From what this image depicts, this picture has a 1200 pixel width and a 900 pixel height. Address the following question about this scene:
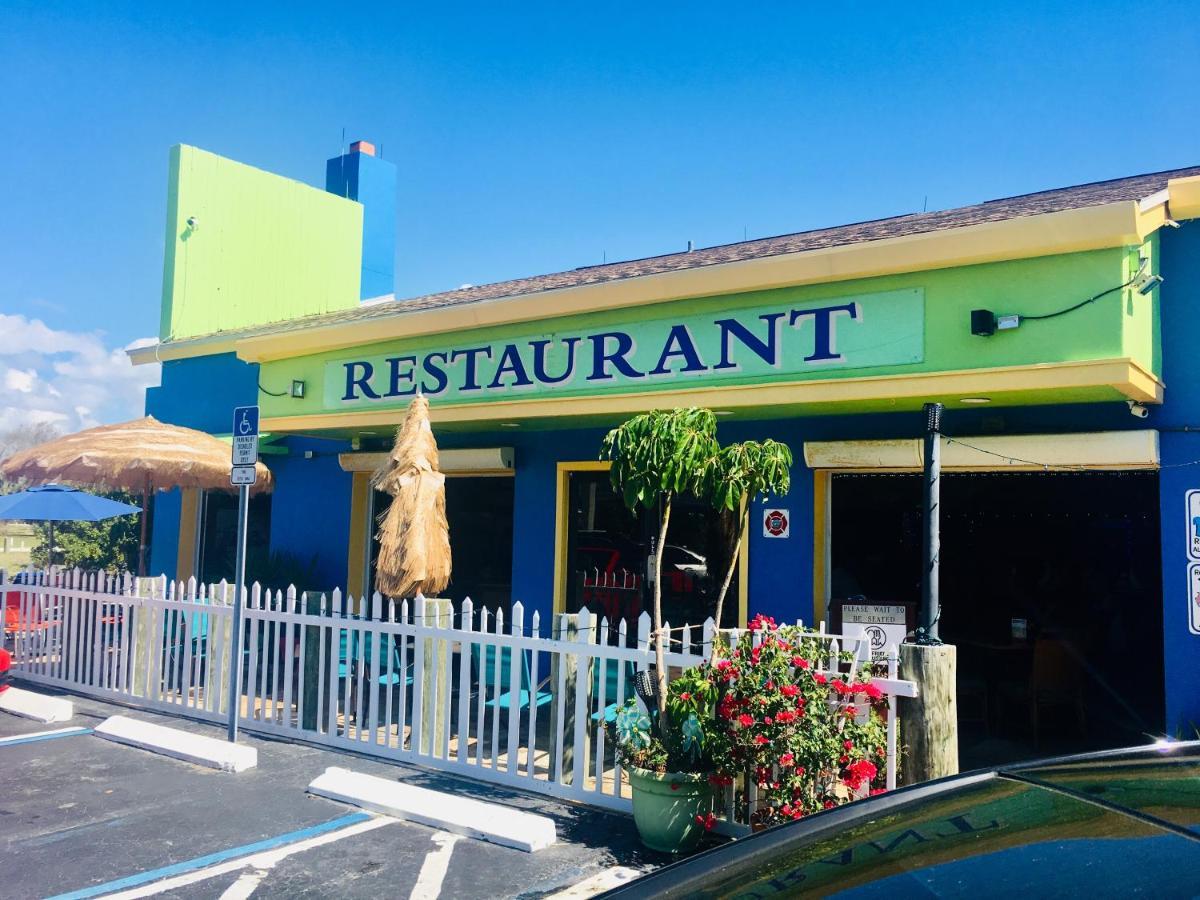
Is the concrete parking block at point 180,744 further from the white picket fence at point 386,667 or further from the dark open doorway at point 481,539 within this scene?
the dark open doorway at point 481,539

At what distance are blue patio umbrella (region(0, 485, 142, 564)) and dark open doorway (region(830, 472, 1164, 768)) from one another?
7764 mm

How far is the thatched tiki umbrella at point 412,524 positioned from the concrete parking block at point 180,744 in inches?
59.0

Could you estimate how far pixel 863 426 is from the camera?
775 cm

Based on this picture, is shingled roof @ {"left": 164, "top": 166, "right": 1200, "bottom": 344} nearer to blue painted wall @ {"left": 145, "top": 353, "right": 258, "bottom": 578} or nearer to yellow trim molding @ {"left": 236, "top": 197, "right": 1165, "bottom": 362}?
yellow trim molding @ {"left": 236, "top": 197, "right": 1165, "bottom": 362}

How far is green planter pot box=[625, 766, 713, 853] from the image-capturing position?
5.00 m

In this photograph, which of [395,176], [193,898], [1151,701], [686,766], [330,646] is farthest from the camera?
[395,176]

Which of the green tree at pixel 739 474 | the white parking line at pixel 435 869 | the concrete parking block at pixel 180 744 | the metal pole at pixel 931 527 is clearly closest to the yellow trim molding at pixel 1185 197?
the metal pole at pixel 931 527

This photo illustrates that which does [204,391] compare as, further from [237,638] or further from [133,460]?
[237,638]

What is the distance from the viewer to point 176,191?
13.6m

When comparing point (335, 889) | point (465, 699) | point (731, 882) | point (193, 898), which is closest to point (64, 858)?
point (193, 898)

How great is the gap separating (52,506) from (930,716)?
9065 millimetres

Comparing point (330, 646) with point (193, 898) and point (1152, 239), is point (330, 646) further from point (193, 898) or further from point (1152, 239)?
point (1152, 239)

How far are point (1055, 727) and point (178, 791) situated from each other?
23.3 ft

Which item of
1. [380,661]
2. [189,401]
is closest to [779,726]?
[380,661]
